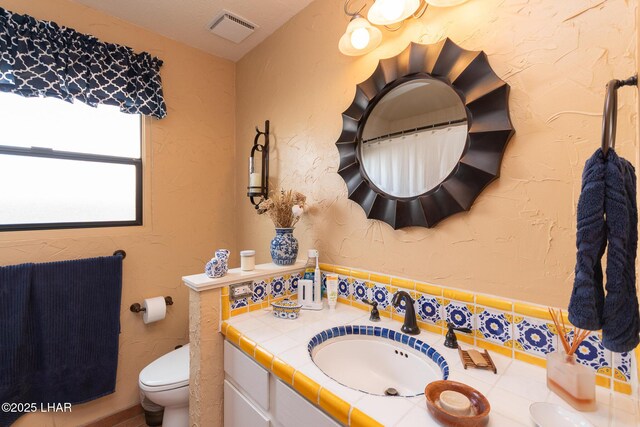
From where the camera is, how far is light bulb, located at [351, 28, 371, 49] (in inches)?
45.5

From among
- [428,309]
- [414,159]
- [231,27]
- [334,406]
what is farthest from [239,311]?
[231,27]

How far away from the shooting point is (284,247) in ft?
4.52

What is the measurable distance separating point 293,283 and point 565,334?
1.06 metres

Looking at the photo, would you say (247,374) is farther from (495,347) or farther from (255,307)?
(495,347)

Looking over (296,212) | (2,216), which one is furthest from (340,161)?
(2,216)

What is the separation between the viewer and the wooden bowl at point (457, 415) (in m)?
0.58

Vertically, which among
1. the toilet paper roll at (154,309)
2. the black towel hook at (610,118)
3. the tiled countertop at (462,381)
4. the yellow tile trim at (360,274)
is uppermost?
the black towel hook at (610,118)

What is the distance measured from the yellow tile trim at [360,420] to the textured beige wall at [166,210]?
1662 mm

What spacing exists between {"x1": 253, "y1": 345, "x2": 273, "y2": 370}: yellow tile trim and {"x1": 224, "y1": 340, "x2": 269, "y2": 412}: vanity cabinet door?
0.03 metres

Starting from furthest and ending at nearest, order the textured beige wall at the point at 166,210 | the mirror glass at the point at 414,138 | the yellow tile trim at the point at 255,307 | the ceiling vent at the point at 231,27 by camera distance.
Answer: the ceiling vent at the point at 231,27
the textured beige wall at the point at 166,210
the yellow tile trim at the point at 255,307
the mirror glass at the point at 414,138

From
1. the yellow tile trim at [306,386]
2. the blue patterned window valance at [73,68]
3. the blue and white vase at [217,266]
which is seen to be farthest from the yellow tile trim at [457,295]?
the blue patterned window valance at [73,68]

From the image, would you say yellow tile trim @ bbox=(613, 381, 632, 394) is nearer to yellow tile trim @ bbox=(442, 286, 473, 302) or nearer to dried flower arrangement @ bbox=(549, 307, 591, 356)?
dried flower arrangement @ bbox=(549, 307, 591, 356)

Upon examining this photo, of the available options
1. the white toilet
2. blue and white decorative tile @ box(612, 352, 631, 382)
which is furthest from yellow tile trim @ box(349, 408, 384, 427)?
the white toilet

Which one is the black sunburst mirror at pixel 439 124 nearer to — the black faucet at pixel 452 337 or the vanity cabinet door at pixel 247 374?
the black faucet at pixel 452 337
